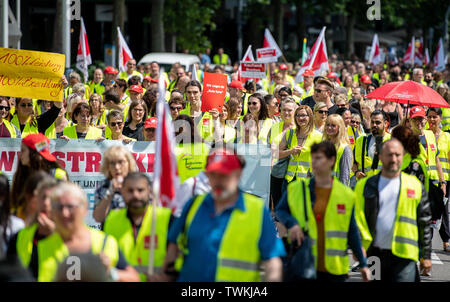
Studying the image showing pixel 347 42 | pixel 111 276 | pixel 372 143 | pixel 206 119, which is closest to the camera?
pixel 111 276

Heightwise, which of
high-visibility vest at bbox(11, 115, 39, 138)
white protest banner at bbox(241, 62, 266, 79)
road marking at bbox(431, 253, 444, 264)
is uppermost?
white protest banner at bbox(241, 62, 266, 79)

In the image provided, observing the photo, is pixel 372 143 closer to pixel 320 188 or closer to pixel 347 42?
pixel 320 188

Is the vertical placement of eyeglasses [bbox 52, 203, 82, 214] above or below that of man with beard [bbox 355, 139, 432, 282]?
above

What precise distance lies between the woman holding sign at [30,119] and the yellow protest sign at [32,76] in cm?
12

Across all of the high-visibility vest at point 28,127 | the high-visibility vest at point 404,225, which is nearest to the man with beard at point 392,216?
the high-visibility vest at point 404,225

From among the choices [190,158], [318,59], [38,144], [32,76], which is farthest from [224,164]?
[318,59]

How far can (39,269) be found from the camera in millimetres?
5203

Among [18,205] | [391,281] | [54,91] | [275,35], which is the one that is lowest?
[391,281]

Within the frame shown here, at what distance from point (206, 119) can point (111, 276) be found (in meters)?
5.52

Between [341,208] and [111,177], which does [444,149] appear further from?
[111,177]

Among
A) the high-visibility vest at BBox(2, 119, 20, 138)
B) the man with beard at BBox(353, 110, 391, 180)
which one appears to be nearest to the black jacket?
the man with beard at BBox(353, 110, 391, 180)

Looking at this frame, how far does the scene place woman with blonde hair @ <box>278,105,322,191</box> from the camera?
9531mm

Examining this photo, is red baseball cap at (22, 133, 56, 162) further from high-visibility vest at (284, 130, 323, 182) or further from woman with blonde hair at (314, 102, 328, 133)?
woman with blonde hair at (314, 102, 328, 133)

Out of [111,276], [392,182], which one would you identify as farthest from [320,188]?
[111,276]
